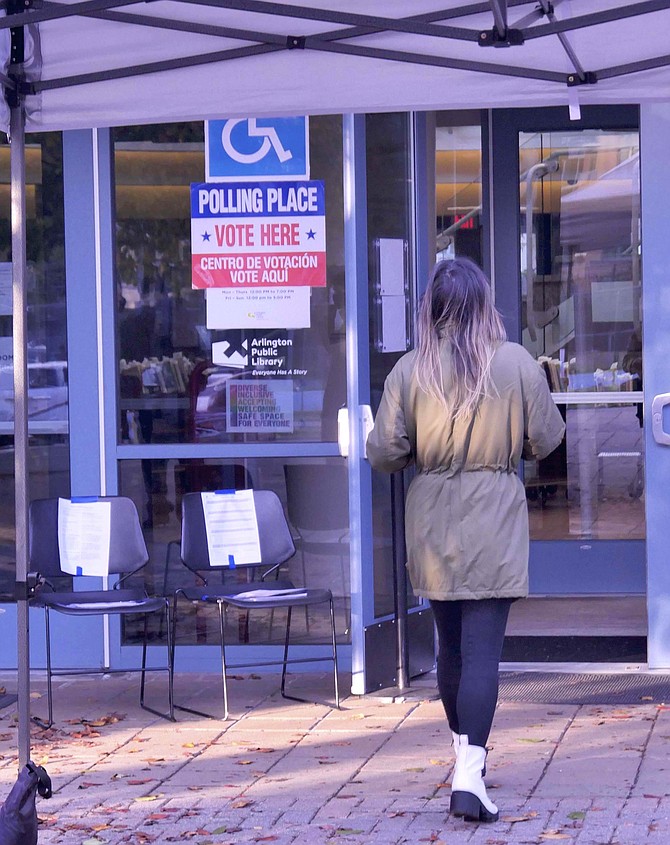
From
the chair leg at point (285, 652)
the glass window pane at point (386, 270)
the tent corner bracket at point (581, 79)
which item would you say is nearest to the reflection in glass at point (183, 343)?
the glass window pane at point (386, 270)

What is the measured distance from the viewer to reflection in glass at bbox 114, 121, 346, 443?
6277 millimetres

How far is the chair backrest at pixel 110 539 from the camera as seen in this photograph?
237 inches

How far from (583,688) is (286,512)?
1.52 metres

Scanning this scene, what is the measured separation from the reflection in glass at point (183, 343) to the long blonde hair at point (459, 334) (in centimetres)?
205

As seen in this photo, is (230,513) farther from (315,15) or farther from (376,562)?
(315,15)

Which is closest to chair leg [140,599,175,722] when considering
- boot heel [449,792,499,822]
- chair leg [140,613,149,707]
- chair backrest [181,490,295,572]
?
chair leg [140,613,149,707]

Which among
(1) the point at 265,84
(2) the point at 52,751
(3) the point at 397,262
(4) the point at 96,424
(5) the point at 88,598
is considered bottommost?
(2) the point at 52,751

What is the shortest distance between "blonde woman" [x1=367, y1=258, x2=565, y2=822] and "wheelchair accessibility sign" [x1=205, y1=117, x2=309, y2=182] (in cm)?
216

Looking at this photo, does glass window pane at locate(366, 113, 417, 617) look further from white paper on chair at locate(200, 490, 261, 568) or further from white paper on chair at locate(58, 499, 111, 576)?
white paper on chair at locate(58, 499, 111, 576)

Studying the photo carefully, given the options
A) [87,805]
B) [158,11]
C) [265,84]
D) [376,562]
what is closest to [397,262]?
[376,562]

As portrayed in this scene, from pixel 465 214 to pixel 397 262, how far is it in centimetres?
207

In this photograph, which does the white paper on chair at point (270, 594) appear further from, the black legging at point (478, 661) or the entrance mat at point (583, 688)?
the black legging at point (478, 661)

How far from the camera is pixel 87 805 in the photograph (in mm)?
4469

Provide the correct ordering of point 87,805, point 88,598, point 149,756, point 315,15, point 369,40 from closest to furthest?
1. point 315,15
2. point 369,40
3. point 87,805
4. point 149,756
5. point 88,598
